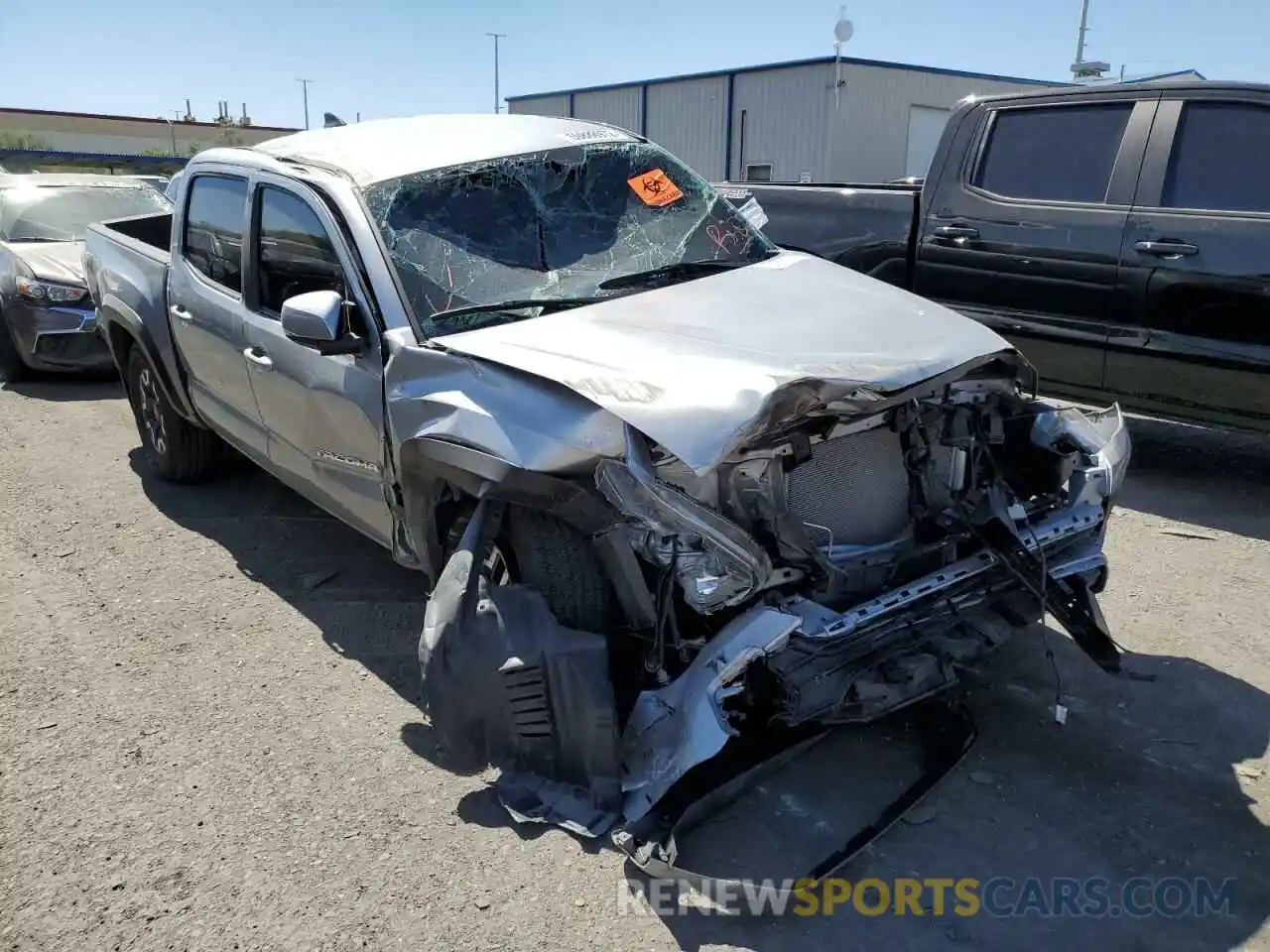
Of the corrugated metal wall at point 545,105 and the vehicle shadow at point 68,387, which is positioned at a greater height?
the corrugated metal wall at point 545,105

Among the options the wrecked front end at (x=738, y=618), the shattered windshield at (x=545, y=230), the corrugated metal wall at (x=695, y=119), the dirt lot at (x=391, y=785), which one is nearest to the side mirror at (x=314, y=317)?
the shattered windshield at (x=545, y=230)

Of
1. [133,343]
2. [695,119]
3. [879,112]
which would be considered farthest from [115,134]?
[133,343]

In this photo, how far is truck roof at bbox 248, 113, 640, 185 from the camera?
3.83 m

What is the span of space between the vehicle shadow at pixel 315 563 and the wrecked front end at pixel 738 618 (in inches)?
39.1

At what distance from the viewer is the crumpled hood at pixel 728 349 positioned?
103 inches

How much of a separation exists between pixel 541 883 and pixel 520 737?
379 millimetres

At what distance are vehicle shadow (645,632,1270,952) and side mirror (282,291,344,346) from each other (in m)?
1.98

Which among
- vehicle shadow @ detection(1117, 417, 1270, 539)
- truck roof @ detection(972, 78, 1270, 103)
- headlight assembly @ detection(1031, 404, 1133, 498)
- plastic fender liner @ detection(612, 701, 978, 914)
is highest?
truck roof @ detection(972, 78, 1270, 103)

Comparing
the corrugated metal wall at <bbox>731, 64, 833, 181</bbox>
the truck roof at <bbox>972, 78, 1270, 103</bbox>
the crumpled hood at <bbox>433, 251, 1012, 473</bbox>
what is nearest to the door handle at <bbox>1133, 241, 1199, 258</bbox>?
the truck roof at <bbox>972, 78, 1270, 103</bbox>

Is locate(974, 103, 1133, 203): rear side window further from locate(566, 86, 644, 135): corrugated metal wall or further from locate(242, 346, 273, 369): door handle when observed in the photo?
locate(566, 86, 644, 135): corrugated metal wall

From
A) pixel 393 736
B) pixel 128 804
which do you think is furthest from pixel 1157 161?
pixel 128 804

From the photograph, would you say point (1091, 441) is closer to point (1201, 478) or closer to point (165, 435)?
point (1201, 478)

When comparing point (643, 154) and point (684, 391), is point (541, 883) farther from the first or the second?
point (643, 154)

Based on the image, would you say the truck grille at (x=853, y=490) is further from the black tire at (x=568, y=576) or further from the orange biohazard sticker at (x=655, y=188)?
the orange biohazard sticker at (x=655, y=188)
